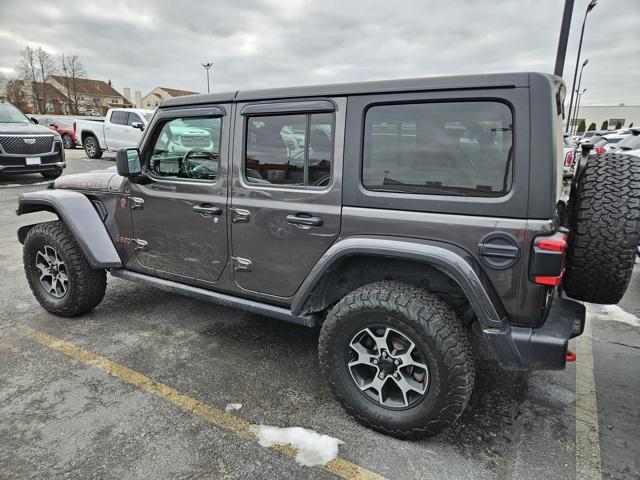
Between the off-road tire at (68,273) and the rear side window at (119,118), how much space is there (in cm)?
1297

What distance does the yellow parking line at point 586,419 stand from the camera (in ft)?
6.94

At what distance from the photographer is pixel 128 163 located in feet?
10.1

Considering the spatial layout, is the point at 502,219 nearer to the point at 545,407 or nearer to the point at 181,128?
the point at 545,407

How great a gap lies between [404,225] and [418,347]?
0.62 meters

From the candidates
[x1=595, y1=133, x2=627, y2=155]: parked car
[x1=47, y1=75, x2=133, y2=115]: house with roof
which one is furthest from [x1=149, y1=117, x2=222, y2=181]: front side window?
[x1=47, y1=75, x2=133, y2=115]: house with roof

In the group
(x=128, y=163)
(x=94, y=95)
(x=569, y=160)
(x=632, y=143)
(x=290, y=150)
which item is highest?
(x=94, y=95)

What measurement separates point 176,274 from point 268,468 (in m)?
1.59

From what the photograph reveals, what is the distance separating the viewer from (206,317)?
3775mm

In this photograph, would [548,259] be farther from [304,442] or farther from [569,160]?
[569,160]

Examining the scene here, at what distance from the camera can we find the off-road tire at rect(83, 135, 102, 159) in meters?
16.1

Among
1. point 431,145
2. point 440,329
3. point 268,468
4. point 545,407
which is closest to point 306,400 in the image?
point 268,468

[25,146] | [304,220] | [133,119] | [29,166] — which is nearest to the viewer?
[304,220]

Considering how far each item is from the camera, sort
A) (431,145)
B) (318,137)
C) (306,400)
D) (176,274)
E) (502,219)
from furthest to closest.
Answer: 1. (176,274)
2. (306,400)
3. (318,137)
4. (431,145)
5. (502,219)

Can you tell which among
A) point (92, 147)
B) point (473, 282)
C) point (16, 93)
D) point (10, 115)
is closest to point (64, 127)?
point (92, 147)
